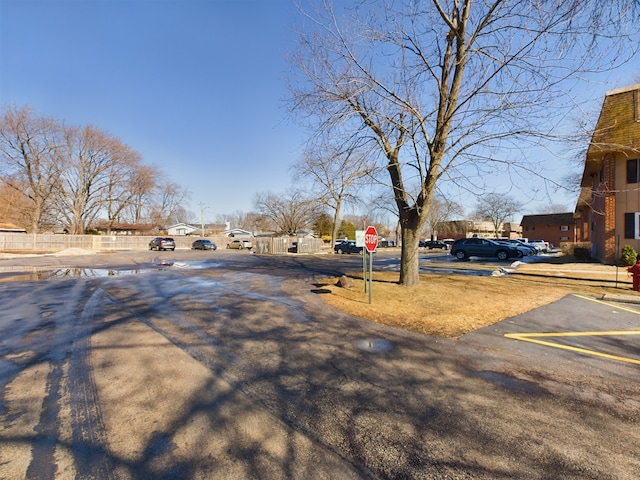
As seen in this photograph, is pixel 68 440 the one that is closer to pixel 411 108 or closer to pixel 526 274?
pixel 411 108

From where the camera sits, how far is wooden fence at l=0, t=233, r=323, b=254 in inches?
1432

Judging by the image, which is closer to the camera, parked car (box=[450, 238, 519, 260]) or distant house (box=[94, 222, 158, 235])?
parked car (box=[450, 238, 519, 260])

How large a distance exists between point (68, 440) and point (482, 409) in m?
3.82

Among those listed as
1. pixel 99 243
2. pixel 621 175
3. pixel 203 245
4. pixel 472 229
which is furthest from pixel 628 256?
pixel 472 229

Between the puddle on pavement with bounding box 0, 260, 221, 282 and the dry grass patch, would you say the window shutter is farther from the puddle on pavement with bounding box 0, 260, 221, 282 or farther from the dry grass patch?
the puddle on pavement with bounding box 0, 260, 221, 282

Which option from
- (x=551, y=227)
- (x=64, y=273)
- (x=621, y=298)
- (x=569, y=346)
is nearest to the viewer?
(x=569, y=346)

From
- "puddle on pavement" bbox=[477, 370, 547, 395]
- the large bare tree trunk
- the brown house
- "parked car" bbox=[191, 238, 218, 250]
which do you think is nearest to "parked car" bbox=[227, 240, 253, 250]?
"parked car" bbox=[191, 238, 218, 250]

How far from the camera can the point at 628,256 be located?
15.2 meters

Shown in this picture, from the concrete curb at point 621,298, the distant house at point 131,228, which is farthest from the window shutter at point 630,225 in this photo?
the distant house at point 131,228

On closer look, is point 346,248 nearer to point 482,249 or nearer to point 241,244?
point 241,244

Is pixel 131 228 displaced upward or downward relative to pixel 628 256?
upward

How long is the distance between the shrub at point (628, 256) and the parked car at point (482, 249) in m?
8.15

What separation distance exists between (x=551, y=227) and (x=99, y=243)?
73442 millimetres

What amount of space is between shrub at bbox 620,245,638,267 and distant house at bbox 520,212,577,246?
163 ft
